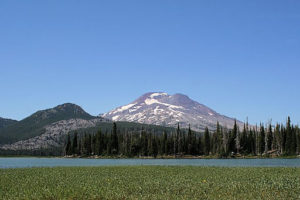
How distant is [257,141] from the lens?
6850 inches

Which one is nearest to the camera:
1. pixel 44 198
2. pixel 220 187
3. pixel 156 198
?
pixel 156 198

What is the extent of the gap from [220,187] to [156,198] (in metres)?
7.90

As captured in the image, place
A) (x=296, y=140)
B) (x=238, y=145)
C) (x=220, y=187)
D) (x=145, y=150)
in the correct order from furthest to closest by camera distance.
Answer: (x=145, y=150) < (x=238, y=145) < (x=296, y=140) < (x=220, y=187)

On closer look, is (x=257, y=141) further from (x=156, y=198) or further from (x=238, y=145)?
(x=156, y=198)

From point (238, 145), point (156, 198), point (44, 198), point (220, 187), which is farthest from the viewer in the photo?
point (238, 145)

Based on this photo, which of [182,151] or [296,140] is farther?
[182,151]

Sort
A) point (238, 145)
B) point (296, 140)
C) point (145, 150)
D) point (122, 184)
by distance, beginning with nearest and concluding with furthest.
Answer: point (122, 184) → point (296, 140) → point (238, 145) → point (145, 150)

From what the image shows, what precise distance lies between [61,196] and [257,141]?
156417 mm

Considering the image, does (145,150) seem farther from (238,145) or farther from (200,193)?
(200,193)

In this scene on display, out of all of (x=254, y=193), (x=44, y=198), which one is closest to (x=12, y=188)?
(x=44, y=198)

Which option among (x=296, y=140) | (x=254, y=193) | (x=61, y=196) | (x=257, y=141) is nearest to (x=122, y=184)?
(x=61, y=196)

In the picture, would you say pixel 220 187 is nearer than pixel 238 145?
Yes

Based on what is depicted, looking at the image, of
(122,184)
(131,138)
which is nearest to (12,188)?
(122,184)

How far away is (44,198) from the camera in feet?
93.8
